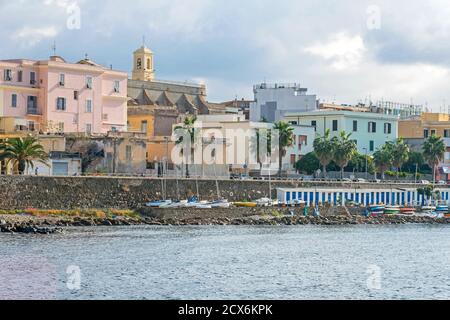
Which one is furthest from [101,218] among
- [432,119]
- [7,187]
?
[432,119]

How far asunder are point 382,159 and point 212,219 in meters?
31.5

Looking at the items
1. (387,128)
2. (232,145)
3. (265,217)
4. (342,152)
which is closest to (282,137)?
(232,145)

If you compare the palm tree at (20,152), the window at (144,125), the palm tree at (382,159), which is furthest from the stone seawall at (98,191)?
the palm tree at (382,159)

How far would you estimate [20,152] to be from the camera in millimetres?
91438

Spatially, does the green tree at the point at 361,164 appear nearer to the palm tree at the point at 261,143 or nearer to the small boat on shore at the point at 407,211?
the small boat on shore at the point at 407,211

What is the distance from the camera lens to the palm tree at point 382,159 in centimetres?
12269

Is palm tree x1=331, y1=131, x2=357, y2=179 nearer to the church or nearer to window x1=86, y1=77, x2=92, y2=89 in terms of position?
the church

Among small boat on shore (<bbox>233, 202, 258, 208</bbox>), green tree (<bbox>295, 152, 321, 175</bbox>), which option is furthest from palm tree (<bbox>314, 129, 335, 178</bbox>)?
small boat on shore (<bbox>233, 202, 258, 208</bbox>)

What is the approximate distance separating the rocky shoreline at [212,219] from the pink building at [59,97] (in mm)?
16196

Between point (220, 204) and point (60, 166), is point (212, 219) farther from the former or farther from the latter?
point (60, 166)
